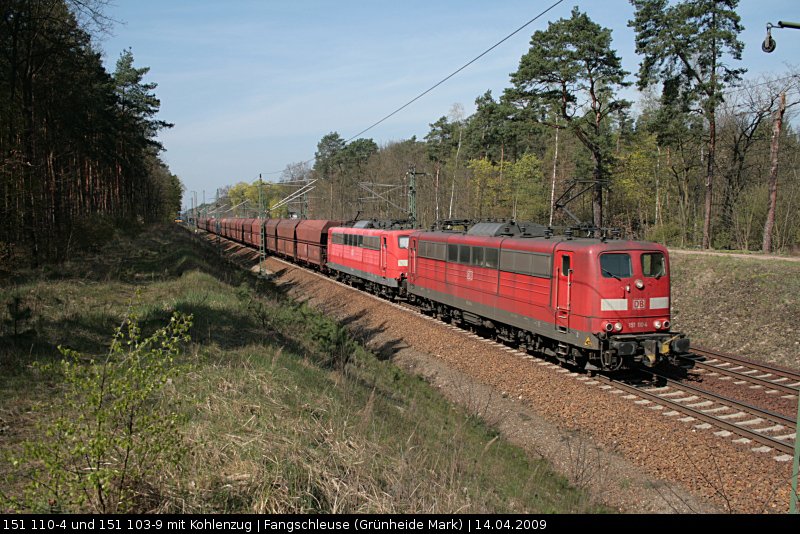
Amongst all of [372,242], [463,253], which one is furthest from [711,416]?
[372,242]

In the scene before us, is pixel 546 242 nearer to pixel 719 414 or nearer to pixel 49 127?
pixel 719 414

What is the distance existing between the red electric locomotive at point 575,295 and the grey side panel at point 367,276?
7.42 meters

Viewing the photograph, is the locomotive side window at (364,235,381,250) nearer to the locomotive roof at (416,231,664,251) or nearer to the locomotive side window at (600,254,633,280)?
the locomotive roof at (416,231,664,251)

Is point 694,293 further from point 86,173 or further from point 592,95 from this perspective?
point 86,173

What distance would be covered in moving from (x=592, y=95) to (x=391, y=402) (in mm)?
25439

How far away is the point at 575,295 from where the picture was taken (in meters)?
12.6

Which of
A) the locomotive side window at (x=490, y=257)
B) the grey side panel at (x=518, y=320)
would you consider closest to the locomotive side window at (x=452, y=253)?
the grey side panel at (x=518, y=320)

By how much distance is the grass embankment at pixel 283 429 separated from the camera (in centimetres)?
510

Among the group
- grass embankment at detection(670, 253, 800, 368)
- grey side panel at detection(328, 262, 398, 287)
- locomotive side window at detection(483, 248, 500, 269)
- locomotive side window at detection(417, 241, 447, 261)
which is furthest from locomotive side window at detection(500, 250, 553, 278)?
grey side panel at detection(328, 262, 398, 287)

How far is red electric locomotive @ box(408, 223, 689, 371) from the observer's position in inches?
477

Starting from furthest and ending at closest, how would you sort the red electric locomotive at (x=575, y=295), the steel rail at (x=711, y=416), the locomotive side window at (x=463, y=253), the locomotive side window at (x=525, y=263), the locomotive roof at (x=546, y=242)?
1. the locomotive side window at (x=463, y=253)
2. the locomotive side window at (x=525, y=263)
3. the locomotive roof at (x=546, y=242)
4. the red electric locomotive at (x=575, y=295)
5. the steel rail at (x=711, y=416)

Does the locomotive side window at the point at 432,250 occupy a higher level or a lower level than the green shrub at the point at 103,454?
higher

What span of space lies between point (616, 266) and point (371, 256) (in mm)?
15398

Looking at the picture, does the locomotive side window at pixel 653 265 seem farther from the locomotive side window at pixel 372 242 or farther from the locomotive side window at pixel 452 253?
the locomotive side window at pixel 372 242
